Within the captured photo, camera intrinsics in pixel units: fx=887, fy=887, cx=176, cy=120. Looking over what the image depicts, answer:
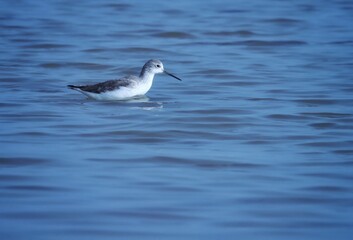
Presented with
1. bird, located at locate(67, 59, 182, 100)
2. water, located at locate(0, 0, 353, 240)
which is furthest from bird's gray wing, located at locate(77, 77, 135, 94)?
water, located at locate(0, 0, 353, 240)

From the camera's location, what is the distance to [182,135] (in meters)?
10.8

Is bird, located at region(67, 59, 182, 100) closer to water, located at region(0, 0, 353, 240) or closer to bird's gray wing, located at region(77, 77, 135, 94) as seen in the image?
bird's gray wing, located at region(77, 77, 135, 94)

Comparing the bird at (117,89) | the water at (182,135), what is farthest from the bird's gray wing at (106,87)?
the water at (182,135)

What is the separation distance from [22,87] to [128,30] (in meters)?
8.10

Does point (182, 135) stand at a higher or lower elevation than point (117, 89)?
lower

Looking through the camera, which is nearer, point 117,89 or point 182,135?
point 182,135

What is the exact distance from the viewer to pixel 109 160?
924 cm

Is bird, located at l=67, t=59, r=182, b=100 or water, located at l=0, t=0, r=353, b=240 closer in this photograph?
water, located at l=0, t=0, r=353, b=240

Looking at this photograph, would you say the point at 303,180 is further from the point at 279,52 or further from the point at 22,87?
the point at 279,52

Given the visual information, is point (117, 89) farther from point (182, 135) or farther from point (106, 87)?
point (182, 135)

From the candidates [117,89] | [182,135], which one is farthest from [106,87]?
[182,135]

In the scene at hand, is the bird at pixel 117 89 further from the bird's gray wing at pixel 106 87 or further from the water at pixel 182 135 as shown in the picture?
the water at pixel 182 135

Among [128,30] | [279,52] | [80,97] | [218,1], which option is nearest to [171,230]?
[80,97]

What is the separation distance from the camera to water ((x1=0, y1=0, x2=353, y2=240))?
7219mm
